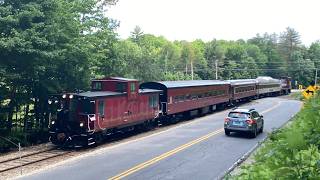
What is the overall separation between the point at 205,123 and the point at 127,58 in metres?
21.1

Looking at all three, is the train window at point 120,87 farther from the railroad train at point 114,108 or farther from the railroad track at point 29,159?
the railroad track at point 29,159

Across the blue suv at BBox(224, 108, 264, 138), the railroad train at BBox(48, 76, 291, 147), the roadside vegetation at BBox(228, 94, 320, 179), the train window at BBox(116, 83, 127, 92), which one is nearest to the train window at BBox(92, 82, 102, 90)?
the railroad train at BBox(48, 76, 291, 147)

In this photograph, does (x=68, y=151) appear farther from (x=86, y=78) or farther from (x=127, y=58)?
(x=127, y=58)

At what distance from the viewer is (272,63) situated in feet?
426

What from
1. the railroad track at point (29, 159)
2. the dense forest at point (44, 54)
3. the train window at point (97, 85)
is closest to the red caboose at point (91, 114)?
the train window at point (97, 85)

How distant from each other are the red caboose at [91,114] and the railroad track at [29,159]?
1134mm

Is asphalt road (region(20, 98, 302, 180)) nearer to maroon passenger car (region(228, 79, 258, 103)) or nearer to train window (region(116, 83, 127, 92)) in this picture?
train window (region(116, 83, 127, 92))

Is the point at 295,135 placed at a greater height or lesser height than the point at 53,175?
greater

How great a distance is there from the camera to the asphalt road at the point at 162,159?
51.3ft

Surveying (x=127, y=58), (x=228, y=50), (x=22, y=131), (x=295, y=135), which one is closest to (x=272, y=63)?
(x=228, y=50)

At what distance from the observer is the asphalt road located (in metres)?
15.6

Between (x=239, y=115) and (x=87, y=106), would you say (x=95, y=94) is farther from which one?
(x=239, y=115)

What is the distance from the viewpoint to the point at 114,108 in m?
24.3

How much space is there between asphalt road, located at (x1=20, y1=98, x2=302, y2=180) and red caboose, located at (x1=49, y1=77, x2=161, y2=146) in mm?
1551
